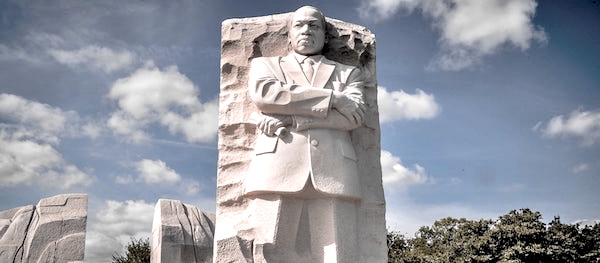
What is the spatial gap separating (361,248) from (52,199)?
5907mm

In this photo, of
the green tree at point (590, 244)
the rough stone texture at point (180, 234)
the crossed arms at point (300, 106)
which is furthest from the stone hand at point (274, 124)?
the green tree at point (590, 244)

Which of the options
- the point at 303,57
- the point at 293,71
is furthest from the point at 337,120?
the point at 303,57

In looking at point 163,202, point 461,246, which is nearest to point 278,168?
point 163,202

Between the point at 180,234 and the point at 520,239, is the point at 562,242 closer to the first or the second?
the point at 520,239

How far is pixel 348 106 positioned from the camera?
19.1 feet

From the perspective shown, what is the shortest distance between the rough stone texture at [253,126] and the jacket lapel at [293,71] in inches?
13.8

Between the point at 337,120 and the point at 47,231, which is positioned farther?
the point at 47,231

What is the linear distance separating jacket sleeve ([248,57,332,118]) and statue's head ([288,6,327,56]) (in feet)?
2.04

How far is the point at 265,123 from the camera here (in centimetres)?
574

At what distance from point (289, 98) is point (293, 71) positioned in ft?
1.64

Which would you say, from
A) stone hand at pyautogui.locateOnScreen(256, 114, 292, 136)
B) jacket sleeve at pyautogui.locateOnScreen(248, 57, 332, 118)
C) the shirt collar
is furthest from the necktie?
stone hand at pyautogui.locateOnScreen(256, 114, 292, 136)

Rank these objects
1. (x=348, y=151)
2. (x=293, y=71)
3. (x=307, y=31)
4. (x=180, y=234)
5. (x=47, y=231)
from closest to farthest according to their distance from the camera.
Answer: (x=348, y=151)
(x=293, y=71)
(x=307, y=31)
(x=47, y=231)
(x=180, y=234)

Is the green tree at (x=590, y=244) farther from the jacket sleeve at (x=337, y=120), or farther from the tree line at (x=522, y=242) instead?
the jacket sleeve at (x=337, y=120)

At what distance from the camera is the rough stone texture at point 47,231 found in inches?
357
